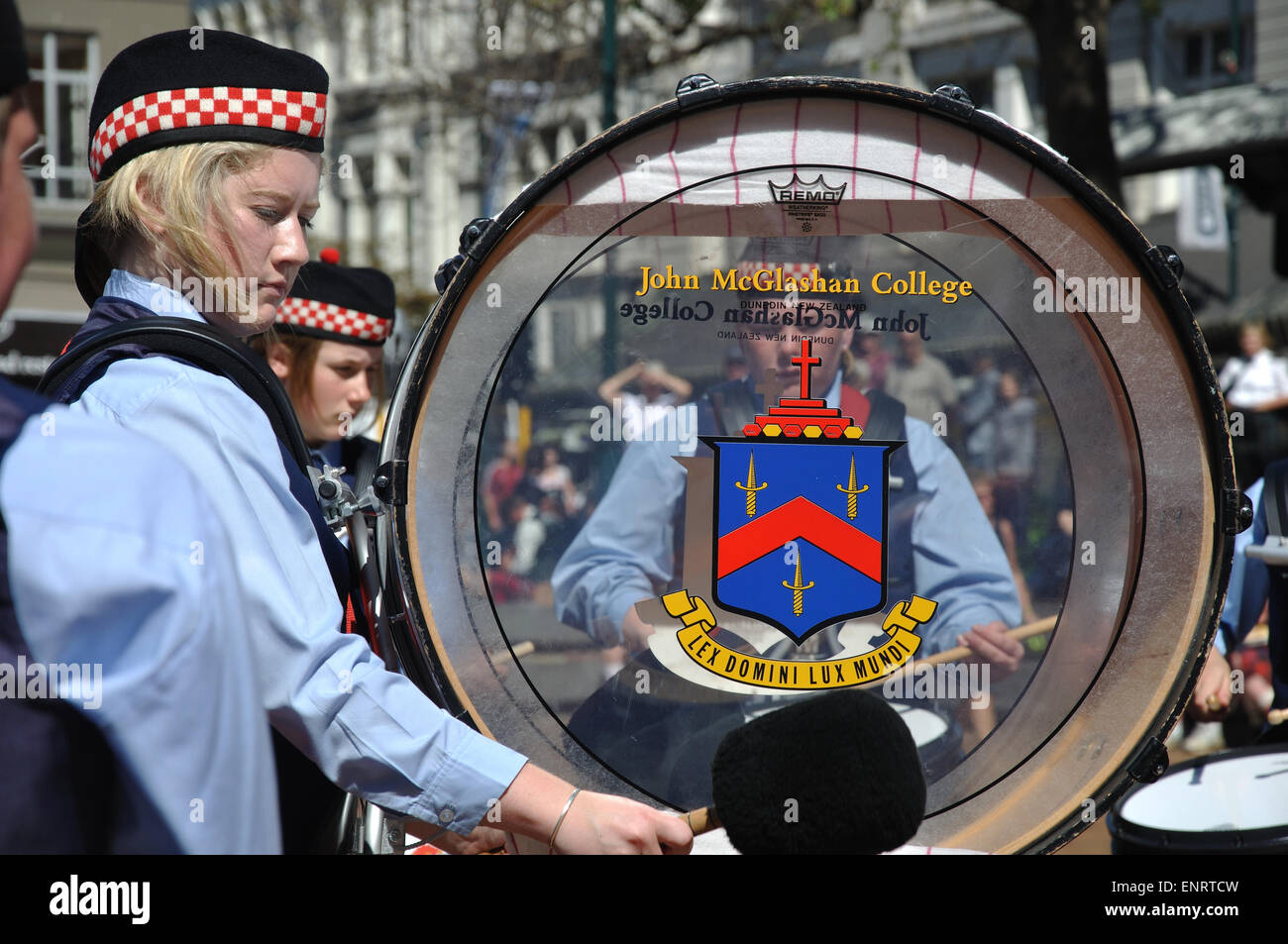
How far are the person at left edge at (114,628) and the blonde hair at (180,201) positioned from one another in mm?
588

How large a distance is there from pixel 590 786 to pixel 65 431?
1.02m

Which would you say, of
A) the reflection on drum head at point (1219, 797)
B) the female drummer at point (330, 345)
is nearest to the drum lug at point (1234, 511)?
the reflection on drum head at point (1219, 797)

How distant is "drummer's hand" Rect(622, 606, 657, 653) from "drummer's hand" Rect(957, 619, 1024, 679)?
45 centimetres

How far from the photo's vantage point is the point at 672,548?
5.81 ft

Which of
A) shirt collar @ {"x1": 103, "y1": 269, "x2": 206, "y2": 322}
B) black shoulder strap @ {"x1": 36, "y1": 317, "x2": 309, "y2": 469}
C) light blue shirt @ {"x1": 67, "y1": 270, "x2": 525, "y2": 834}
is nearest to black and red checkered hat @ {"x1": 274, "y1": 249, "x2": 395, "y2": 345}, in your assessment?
shirt collar @ {"x1": 103, "y1": 269, "x2": 206, "y2": 322}

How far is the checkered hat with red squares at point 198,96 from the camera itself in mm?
1562

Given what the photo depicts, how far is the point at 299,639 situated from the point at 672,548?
0.58 metres

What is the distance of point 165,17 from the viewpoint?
8977 mm

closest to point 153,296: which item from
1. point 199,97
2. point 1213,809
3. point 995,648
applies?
point 199,97

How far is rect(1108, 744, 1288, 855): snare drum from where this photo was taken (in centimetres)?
183

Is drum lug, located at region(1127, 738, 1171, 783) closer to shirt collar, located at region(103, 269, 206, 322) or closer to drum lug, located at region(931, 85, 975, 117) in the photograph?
drum lug, located at region(931, 85, 975, 117)

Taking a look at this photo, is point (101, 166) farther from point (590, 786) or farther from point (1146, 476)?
point (1146, 476)

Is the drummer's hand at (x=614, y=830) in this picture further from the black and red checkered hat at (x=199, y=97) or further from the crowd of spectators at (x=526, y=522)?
the black and red checkered hat at (x=199, y=97)
